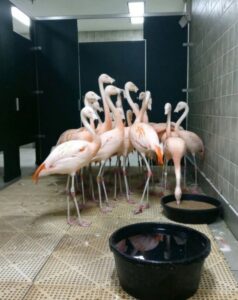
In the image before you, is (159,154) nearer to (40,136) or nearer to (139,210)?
(139,210)

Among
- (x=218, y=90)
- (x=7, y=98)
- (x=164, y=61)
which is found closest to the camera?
(x=218, y=90)

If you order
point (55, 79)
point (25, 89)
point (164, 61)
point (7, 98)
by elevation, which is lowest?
point (7, 98)

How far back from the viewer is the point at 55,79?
5.73 metres

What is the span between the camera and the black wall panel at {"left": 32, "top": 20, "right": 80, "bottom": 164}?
18.4 feet

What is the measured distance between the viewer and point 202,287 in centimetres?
187

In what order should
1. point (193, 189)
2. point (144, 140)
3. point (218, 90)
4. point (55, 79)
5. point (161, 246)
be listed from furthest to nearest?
point (55, 79), point (193, 189), point (218, 90), point (144, 140), point (161, 246)

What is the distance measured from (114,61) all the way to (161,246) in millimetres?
4246

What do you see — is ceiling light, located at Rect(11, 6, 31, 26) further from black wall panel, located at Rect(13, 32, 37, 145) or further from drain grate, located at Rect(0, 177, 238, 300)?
drain grate, located at Rect(0, 177, 238, 300)

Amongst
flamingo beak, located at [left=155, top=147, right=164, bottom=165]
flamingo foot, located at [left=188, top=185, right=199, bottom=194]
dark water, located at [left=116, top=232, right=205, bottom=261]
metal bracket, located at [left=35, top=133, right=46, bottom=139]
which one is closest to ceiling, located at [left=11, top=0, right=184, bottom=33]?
metal bracket, located at [left=35, top=133, right=46, bottom=139]

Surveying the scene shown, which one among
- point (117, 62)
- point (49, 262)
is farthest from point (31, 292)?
point (117, 62)

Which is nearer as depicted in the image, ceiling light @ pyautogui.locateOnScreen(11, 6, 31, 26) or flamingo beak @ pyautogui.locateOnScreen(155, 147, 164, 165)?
flamingo beak @ pyautogui.locateOnScreen(155, 147, 164, 165)

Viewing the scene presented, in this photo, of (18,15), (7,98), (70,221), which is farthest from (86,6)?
(70,221)

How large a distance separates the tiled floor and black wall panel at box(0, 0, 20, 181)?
1.14 metres

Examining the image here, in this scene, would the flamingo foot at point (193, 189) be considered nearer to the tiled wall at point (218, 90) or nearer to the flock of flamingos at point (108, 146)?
the tiled wall at point (218, 90)
